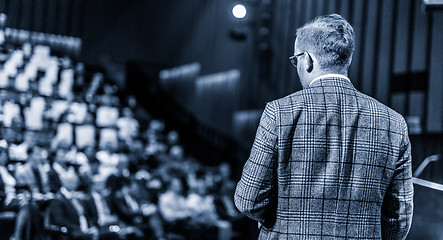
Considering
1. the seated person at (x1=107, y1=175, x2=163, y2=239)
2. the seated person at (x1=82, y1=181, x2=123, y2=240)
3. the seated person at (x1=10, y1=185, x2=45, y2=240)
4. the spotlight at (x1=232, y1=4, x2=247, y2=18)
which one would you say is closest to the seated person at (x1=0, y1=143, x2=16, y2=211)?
the seated person at (x1=10, y1=185, x2=45, y2=240)

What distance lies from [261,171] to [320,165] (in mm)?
141

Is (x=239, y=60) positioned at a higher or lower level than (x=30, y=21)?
lower

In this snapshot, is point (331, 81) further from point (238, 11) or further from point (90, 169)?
point (90, 169)

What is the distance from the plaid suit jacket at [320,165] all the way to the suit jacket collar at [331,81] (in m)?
0.01

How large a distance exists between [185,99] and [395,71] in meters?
7.70

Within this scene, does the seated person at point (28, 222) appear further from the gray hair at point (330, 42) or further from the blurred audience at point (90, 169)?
the gray hair at point (330, 42)

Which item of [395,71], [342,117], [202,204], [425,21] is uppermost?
[425,21]

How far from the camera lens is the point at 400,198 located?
1.12 meters

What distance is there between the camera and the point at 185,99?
12.6m

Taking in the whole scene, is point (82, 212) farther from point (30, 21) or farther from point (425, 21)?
point (30, 21)

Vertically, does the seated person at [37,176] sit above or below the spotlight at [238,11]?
below

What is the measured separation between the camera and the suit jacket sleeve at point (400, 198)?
3.68ft

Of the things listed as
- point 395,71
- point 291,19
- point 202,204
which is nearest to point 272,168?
point 395,71

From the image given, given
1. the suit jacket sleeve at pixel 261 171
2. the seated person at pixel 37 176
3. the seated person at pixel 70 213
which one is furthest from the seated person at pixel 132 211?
the suit jacket sleeve at pixel 261 171
